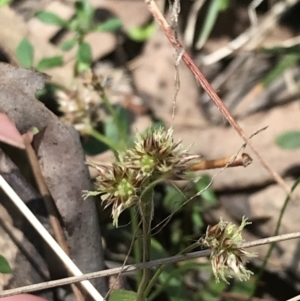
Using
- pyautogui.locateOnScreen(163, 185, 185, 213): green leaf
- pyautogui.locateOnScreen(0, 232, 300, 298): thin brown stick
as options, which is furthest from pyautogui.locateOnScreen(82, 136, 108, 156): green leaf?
pyautogui.locateOnScreen(0, 232, 300, 298): thin brown stick

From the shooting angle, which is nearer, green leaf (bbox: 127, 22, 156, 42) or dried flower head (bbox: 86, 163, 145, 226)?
dried flower head (bbox: 86, 163, 145, 226)

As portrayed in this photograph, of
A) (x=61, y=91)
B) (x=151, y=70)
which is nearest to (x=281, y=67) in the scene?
(x=151, y=70)

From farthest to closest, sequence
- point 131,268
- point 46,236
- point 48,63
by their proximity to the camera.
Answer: point 48,63
point 46,236
point 131,268

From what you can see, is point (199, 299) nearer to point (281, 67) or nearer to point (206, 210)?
A: point (206, 210)

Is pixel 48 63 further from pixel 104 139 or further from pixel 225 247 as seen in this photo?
pixel 225 247

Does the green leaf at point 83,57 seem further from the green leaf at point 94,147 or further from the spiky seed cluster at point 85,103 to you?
the green leaf at point 94,147

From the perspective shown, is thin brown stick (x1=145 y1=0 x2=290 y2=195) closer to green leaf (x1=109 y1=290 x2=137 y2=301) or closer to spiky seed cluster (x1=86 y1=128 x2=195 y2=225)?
spiky seed cluster (x1=86 y1=128 x2=195 y2=225)

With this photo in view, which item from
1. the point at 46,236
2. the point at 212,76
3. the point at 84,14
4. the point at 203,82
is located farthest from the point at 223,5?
the point at 46,236

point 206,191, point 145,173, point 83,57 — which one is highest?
point 83,57
